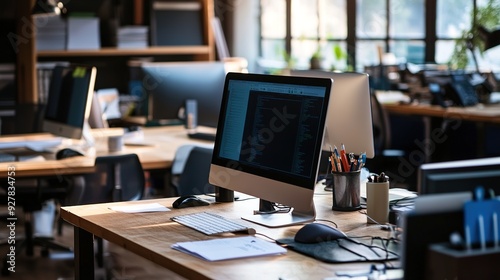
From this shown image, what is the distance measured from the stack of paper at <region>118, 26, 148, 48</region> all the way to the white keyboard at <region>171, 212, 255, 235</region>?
446 cm

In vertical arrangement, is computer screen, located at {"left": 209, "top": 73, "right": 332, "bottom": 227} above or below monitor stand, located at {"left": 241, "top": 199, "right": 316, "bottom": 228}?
above

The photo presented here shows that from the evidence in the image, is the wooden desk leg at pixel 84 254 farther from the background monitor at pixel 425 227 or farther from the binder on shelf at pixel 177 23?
the binder on shelf at pixel 177 23

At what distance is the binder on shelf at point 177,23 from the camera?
291 inches

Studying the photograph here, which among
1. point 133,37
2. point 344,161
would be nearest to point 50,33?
point 133,37

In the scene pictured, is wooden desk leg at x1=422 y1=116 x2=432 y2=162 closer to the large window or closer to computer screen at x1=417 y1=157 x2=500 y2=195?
the large window

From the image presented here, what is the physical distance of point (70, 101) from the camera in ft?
15.7

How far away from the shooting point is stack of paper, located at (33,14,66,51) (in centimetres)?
680

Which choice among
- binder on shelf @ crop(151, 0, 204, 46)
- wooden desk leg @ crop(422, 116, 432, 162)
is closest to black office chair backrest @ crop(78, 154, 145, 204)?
wooden desk leg @ crop(422, 116, 432, 162)

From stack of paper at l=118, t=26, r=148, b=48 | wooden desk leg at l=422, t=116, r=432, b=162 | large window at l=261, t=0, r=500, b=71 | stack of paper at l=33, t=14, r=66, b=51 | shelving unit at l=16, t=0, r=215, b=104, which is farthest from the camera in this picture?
large window at l=261, t=0, r=500, b=71

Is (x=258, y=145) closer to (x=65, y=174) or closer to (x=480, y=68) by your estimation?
(x=65, y=174)

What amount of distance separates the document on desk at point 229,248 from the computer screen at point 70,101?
2.29m

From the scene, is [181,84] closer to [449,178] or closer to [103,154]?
[103,154]

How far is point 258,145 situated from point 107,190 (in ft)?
5.63

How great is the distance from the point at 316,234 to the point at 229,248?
0.83 ft
